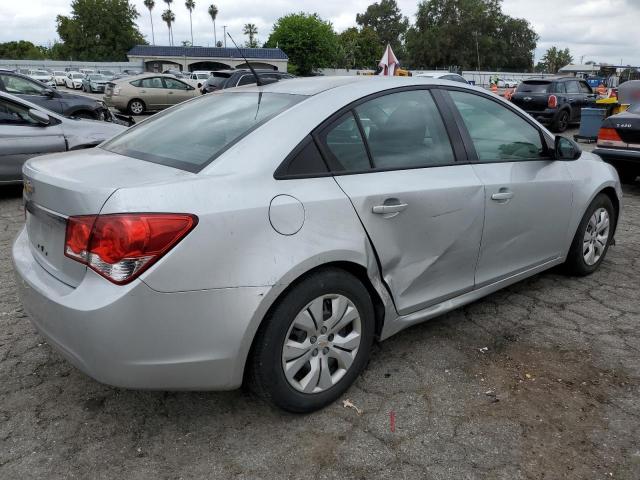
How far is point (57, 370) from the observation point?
3.03 metres

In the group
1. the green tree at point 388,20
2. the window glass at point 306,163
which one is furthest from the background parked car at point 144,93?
the green tree at point 388,20

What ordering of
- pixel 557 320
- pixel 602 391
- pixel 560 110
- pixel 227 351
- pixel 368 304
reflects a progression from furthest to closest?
pixel 560 110, pixel 557 320, pixel 602 391, pixel 368 304, pixel 227 351

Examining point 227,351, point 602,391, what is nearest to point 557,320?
point 602,391

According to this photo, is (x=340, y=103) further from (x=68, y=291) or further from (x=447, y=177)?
(x=68, y=291)

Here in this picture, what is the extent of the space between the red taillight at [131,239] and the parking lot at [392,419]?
842 mm

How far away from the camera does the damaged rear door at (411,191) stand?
2.67 m

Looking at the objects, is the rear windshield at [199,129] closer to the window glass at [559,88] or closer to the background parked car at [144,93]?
the window glass at [559,88]

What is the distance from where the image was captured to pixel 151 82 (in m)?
20.2

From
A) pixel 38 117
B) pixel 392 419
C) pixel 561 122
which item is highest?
pixel 38 117

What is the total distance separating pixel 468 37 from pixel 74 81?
6763 centimetres

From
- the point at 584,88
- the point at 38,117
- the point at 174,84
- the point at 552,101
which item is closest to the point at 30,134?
the point at 38,117

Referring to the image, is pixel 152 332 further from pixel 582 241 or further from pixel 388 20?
pixel 388 20

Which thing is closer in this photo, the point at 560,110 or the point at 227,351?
the point at 227,351

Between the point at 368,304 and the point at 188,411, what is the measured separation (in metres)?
1.00
